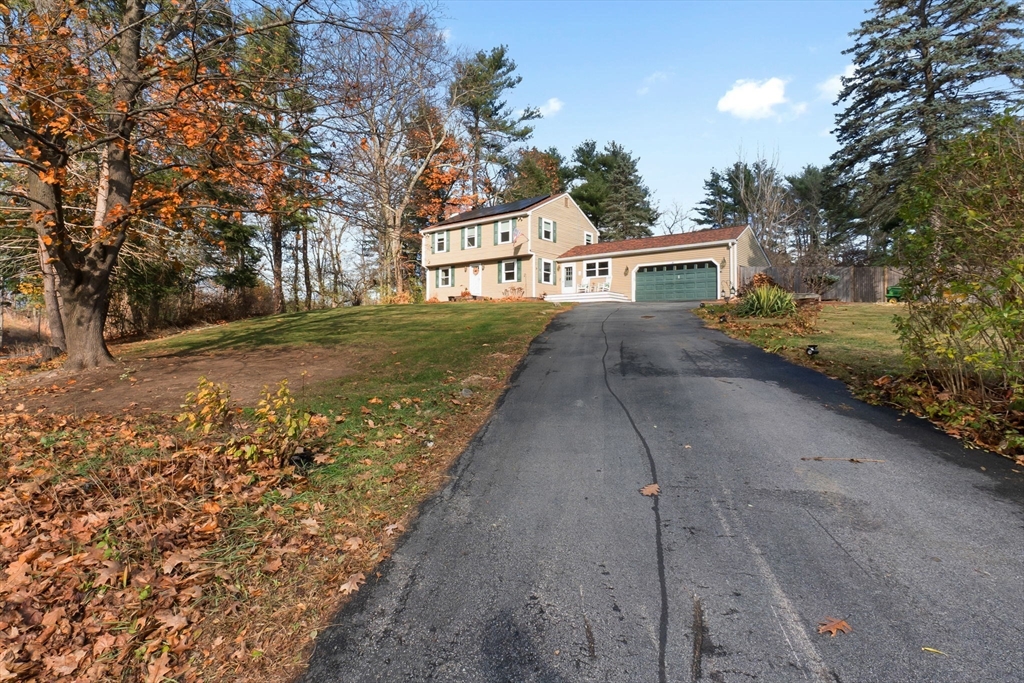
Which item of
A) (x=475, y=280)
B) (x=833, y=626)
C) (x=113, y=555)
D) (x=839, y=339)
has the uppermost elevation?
(x=475, y=280)

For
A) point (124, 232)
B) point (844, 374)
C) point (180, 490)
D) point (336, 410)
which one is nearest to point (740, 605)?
point (180, 490)

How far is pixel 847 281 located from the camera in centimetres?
2097

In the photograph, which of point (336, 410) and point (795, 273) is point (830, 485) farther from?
point (795, 273)

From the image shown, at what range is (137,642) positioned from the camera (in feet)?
7.91

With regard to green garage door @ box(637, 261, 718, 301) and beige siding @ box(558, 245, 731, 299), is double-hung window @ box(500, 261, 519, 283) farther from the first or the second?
green garage door @ box(637, 261, 718, 301)

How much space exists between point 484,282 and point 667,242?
1059 cm

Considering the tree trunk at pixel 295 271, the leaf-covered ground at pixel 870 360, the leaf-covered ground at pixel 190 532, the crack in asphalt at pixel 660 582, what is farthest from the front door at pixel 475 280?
the crack in asphalt at pixel 660 582

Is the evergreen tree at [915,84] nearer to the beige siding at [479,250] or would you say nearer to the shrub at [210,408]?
the beige siding at [479,250]

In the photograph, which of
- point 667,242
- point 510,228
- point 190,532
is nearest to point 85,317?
point 190,532

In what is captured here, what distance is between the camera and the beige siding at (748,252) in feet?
77.2

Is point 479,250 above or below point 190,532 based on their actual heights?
above

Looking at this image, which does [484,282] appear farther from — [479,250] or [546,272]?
[546,272]

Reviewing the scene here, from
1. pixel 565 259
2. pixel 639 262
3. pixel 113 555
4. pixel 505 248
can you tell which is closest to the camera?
pixel 113 555

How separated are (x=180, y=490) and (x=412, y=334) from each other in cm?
915
